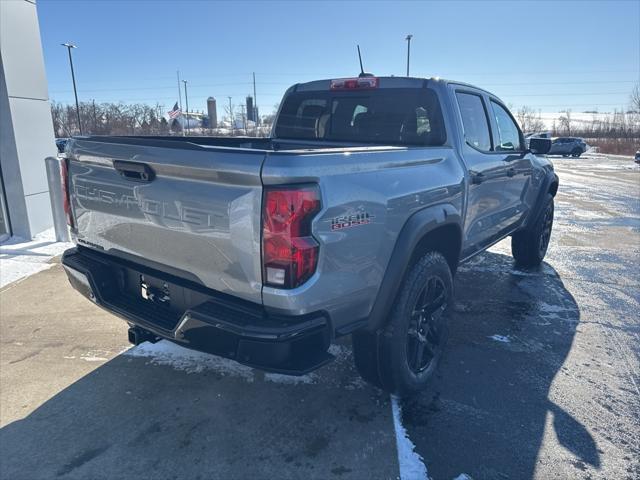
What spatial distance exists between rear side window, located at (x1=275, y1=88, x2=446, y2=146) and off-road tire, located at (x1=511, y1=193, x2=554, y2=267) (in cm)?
276

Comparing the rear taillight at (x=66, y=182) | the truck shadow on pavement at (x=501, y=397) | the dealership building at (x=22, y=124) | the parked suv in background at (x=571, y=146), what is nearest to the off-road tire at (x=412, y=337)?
the truck shadow on pavement at (x=501, y=397)

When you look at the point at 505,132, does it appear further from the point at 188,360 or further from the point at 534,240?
the point at 188,360

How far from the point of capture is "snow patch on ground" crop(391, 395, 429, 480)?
229 cm

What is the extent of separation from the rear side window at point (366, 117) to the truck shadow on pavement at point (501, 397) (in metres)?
1.41

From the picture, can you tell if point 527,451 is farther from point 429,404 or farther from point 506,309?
point 506,309

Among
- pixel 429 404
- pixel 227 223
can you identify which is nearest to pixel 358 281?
pixel 227 223

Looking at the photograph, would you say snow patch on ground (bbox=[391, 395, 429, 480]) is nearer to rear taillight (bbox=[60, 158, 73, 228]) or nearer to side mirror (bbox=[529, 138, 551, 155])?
Answer: rear taillight (bbox=[60, 158, 73, 228])

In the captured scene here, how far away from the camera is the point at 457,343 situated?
3.74 meters

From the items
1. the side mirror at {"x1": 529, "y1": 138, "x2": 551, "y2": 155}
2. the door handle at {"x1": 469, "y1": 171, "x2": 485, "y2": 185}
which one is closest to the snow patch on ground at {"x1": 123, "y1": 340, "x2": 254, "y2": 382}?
the door handle at {"x1": 469, "y1": 171, "x2": 485, "y2": 185}

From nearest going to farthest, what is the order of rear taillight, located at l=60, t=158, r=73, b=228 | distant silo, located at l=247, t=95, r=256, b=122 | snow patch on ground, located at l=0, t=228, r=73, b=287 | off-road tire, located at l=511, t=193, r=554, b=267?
rear taillight, located at l=60, t=158, r=73, b=228 < snow patch on ground, located at l=0, t=228, r=73, b=287 < off-road tire, located at l=511, t=193, r=554, b=267 < distant silo, located at l=247, t=95, r=256, b=122

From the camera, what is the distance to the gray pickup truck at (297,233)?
194 centimetres

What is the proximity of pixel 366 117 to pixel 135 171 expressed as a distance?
2046 mm

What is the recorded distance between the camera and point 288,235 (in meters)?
1.90

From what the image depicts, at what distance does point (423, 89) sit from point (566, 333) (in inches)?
97.0
